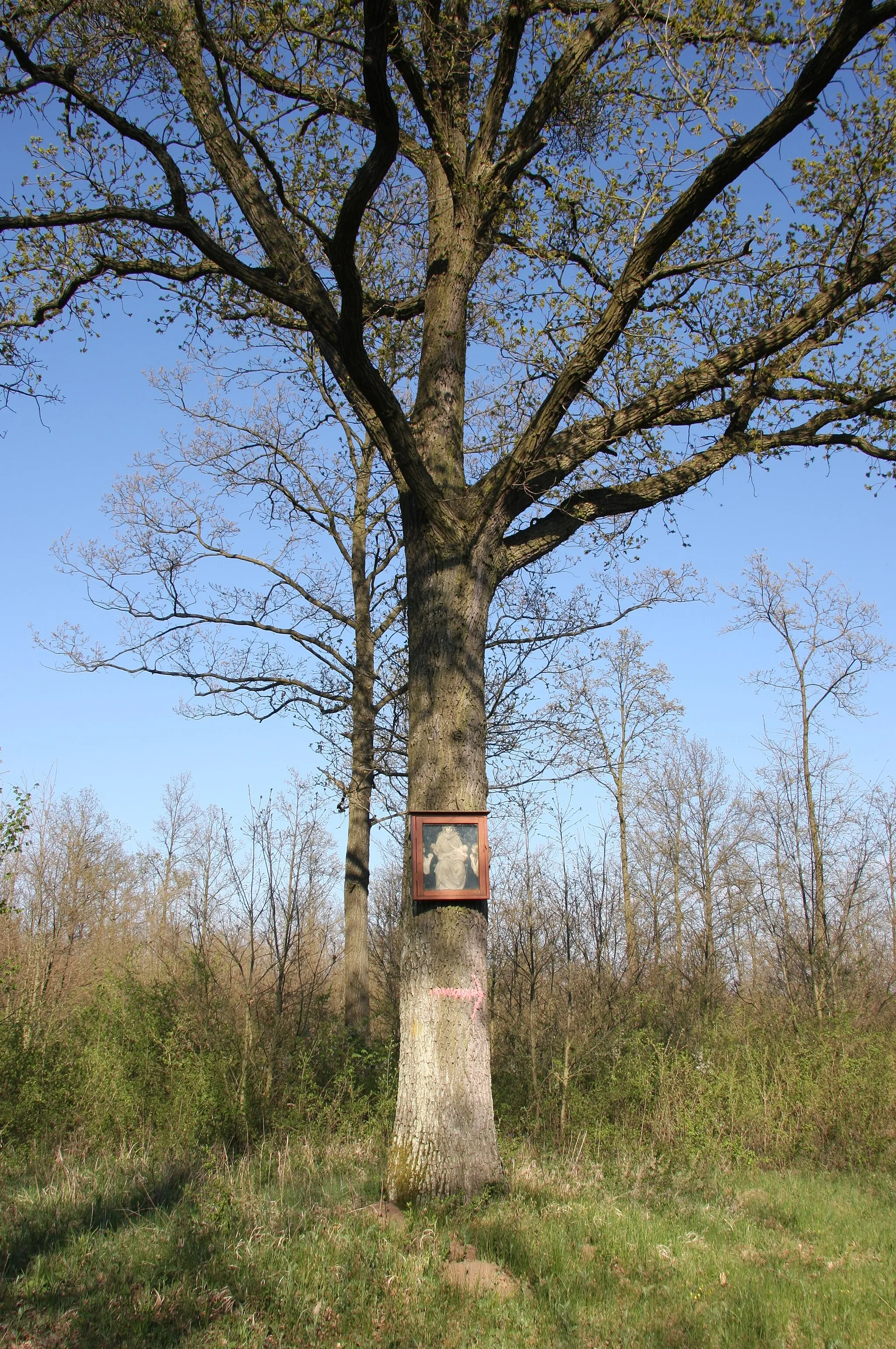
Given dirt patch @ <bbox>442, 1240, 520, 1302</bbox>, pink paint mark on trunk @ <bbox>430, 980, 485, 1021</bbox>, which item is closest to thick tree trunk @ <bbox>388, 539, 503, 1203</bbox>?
pink paint mark on trunk @ <bbox>430, 980, 485, 1021</bbox>

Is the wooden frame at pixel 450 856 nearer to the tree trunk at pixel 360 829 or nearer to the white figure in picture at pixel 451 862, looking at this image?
the white figure in picture at pixel 451 862

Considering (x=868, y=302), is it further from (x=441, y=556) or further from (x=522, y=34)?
(x=441, y=556)

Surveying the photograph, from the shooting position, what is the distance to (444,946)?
17.8 feet

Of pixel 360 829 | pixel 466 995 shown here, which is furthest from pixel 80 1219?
pixel 360 829

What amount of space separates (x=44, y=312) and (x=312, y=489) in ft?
24.9

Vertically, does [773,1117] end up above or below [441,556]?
below

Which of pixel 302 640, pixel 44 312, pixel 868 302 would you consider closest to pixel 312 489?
pixel 302 640

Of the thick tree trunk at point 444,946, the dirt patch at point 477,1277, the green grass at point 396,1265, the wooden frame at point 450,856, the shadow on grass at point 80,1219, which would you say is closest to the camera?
the green grass at point 396,1265

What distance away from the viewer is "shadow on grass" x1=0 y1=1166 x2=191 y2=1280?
4348mm

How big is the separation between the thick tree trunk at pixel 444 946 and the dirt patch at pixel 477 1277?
60cm

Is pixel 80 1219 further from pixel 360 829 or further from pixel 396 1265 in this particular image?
pixel 360 829

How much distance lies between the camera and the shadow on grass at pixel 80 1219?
14.3 ft

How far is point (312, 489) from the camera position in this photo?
1512 centimetres

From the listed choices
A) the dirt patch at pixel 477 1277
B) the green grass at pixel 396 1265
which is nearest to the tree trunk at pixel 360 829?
the green grass at pixel 396 1265
